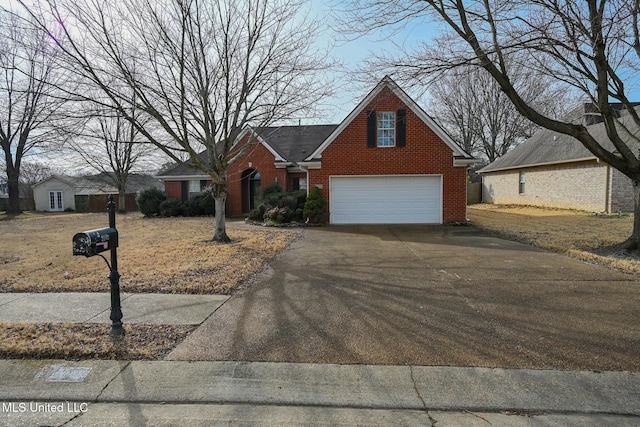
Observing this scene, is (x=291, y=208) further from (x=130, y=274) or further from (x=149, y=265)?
(x=130, y=274)

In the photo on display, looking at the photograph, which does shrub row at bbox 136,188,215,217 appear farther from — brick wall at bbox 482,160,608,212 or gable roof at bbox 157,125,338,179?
brick wall at bbox 482,160,608,212

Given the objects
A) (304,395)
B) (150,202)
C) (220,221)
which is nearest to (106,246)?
(304,395)

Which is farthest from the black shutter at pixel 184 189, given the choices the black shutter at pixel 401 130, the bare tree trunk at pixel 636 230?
the bare tree trunk at pixel 636 230

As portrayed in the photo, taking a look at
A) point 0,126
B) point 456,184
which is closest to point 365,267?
point 456,184

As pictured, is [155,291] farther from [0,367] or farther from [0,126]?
[0,126]

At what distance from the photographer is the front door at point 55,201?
4000 cm

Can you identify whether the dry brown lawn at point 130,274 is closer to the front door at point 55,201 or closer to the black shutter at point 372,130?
the black shutter at point 372,130

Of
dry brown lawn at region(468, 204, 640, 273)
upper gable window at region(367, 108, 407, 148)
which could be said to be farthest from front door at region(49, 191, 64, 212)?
dry brown lawn at region(468, 204, 640, 273)

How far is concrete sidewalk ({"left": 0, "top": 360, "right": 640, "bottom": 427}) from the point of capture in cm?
290

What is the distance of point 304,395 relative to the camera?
3178 millimetres

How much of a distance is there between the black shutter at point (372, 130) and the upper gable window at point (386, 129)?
178 millimetres

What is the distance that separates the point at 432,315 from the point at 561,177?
2166 cm

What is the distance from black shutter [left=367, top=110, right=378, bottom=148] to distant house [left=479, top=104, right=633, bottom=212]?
7567 millimetres

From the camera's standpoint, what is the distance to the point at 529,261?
322 inches
